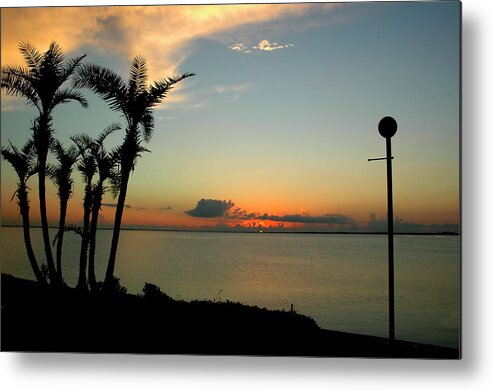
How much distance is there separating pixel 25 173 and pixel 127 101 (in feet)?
2.89

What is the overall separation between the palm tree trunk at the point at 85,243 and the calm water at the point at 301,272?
0.04 metres

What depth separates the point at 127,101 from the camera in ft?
14.4

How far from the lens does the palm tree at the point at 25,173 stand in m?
4.38

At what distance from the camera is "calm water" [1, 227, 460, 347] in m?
4.13

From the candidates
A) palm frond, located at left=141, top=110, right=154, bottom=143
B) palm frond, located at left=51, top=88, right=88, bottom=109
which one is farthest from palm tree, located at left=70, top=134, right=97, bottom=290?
palm frond, located at left=141, top=110, right=154, bottom=143

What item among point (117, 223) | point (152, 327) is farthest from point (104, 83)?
point (152, 327)

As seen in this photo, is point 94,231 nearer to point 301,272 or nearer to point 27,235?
point 27,235

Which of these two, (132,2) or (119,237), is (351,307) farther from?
(132,2)

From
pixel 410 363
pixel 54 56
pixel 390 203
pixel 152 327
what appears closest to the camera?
pixel 410 363

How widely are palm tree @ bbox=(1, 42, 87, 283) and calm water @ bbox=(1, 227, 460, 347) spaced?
41 cm

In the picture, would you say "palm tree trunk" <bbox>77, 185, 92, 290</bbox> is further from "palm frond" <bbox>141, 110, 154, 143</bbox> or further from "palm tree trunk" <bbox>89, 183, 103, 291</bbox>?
"palm frond" <bbox>141, 110, 154, 143</bbox>

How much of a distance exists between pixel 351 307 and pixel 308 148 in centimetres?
114

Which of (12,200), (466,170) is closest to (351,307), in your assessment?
(466,170)

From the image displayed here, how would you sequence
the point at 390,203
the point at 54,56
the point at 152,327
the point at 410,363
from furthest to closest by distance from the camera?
the point at 54,56 → the point at 152,327 → the point at 390,203 → the point at 410,363
